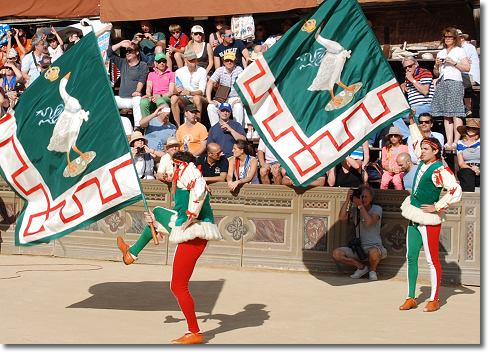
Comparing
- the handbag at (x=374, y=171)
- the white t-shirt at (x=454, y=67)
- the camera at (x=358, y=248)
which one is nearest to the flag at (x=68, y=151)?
the camera at (x=358, y=248)

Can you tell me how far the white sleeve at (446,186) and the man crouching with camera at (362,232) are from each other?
2028 mm

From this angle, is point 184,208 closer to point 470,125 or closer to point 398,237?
point 398,237

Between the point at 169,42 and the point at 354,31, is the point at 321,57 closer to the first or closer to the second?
the point at 354,31

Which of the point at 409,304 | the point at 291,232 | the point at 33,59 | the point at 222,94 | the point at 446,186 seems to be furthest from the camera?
the point at 33,59

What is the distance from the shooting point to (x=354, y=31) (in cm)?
867

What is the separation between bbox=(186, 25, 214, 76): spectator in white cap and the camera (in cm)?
1438

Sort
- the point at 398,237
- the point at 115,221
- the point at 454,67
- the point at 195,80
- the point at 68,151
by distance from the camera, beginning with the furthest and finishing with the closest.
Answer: the point at 195,80 → the point at 454,67 → the point at 115,221 → the point at 398,237 → the point at 68,151

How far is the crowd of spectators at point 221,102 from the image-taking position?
11.0 metres

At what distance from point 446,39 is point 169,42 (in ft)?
21.8

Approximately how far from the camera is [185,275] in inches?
256

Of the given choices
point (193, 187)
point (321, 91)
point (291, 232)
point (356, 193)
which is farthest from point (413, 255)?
point (193, 187)

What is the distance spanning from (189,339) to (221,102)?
761 centimetres

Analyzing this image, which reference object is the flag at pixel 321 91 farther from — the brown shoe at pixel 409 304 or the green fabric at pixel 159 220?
the green fabric at pixel 159 220

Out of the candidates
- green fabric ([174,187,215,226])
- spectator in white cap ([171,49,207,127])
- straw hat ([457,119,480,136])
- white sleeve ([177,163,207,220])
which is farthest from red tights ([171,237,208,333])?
spectator in white cap ([171,49,207,127])
